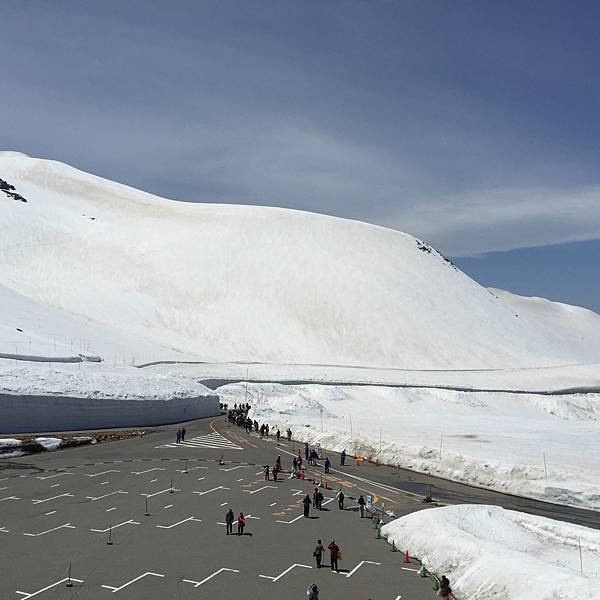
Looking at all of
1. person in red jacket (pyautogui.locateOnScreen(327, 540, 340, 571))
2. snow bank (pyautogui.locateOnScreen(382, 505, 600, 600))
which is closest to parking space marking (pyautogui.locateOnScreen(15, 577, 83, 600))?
person in red jacket (pyautogui.locateOnScreen(327, 540, 340, 571))

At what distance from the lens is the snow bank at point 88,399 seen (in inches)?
1439

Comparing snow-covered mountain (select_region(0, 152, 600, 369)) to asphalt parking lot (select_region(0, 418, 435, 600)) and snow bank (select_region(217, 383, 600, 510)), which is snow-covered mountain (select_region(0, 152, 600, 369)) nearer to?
snow bank (select_region(217, 383, 600, 510))

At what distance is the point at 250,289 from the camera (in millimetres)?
105875

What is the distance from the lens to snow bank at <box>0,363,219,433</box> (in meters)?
36.6

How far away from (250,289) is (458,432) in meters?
68.9

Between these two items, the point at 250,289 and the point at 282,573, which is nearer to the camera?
the point at 282,573

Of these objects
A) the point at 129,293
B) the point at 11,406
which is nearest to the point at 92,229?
the point at 129,293

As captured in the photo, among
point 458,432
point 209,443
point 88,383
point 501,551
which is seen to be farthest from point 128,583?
point 458,432

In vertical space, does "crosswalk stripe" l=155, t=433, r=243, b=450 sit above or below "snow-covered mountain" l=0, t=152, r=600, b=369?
below

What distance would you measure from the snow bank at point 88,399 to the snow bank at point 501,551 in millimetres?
24310

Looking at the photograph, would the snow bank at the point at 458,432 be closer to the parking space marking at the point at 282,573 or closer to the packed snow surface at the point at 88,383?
the packed snow surface at the point at 88,383

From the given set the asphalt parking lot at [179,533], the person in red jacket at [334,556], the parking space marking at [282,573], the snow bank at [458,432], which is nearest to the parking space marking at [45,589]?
the asphalt parking lot at [179,533]

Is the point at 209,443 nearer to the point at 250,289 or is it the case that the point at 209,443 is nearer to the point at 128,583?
the point at 128,583

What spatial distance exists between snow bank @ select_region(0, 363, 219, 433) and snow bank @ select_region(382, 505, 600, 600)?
2431cm
